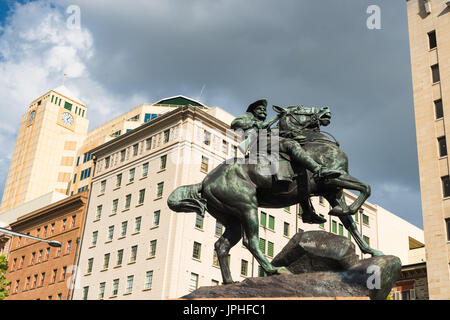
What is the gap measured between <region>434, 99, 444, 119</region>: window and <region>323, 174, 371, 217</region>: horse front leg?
43158 millimetres

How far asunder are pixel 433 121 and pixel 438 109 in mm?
1253

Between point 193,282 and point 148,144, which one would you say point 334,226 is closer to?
point 193,282

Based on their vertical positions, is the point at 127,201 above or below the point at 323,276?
above

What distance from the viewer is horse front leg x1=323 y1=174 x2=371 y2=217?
11.1 metres

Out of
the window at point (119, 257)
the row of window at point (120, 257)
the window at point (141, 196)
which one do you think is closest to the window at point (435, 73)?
the row of window at point (120, 257)

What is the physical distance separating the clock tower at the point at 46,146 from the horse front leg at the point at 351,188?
349 feet

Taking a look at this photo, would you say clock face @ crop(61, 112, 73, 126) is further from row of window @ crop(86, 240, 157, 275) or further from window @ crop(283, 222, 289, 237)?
window @ crop(283, 222, 289, 237)

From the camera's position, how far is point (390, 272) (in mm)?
10305

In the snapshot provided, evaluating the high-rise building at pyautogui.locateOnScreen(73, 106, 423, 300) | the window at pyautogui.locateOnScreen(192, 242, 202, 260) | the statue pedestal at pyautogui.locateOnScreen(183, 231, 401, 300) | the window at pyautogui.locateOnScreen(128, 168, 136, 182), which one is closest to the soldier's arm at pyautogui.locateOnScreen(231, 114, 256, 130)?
the statue pedestal at pyautogui.locateOnScreen(183, 231, 401, 300)

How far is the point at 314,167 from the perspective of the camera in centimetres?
1127

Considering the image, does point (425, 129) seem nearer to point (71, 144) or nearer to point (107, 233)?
point (107, 233)

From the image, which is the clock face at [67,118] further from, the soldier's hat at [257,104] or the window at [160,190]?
the soldier's hat at [257,104]

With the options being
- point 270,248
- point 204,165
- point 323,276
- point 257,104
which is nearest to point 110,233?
point 204,165
